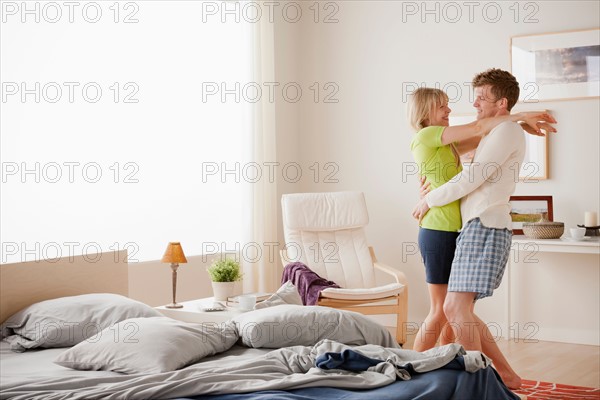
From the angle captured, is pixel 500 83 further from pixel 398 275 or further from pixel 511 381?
pixel 398 275

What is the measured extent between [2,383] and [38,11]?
2.42 meters

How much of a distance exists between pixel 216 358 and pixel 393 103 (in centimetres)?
335

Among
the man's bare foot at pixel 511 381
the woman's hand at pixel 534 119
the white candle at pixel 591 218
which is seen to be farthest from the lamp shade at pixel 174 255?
the white candle at pixel 591 218

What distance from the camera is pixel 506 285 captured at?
17.6ft

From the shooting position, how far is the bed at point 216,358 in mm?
2447

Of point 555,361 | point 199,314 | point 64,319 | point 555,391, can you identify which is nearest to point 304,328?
point 64,319

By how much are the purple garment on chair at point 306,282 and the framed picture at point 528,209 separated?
1.31 m

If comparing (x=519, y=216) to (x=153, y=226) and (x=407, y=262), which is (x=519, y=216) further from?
(x=153, y=226)

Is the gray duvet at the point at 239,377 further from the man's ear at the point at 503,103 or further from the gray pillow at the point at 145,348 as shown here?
the man's ear at the point at 503,103

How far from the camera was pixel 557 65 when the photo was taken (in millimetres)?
5262

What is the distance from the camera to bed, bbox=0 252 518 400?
96.3 inches

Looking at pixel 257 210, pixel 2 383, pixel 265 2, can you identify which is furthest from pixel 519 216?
pixel 2 383

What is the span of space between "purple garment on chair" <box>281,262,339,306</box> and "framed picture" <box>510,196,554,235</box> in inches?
51.4

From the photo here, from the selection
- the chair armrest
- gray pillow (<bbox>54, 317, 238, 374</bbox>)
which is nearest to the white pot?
the chair armrest
